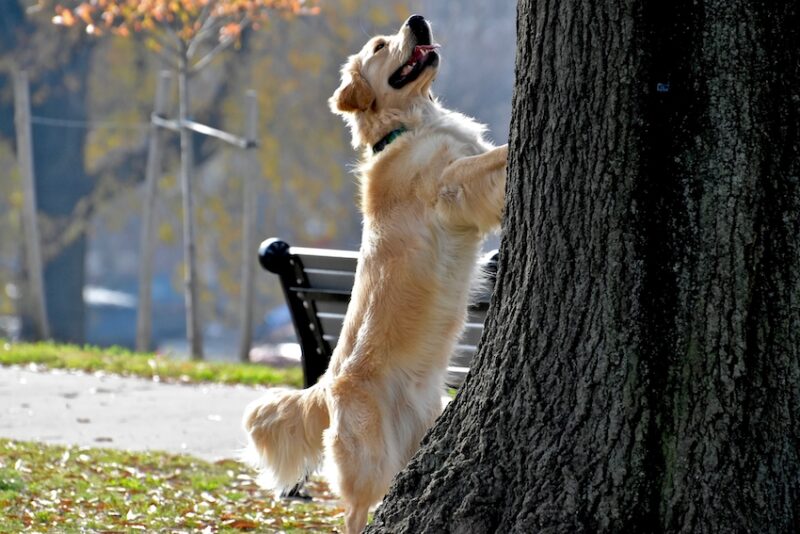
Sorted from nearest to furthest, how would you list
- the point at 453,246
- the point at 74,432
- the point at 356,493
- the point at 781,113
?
the point at 781,113
the point at 356,493
the point at 453,246
the point at 74,432

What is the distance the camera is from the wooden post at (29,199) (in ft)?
41.2

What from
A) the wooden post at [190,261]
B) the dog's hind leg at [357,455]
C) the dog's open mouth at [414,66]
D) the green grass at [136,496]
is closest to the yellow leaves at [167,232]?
the wooden post at [190,261]

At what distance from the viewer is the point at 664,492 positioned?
316 cm

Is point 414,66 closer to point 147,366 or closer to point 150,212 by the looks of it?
point 147,366

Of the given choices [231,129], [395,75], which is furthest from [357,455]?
[231,129]

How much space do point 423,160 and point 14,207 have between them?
63.0 feet

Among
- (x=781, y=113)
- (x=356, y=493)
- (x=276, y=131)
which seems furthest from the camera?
(x=276, y=131)

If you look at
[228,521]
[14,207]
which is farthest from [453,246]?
[14,207]

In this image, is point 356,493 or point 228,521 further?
point 228,521

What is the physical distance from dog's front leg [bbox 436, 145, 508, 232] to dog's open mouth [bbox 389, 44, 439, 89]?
2.25ft

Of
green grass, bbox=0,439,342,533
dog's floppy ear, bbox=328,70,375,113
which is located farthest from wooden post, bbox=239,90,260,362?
dog's floppy ear, bbox=328,70,375,113

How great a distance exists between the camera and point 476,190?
15.9 feet

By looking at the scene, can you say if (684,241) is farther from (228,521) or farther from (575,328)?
(228,521)

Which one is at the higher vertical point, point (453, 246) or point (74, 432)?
point (453, 246)
